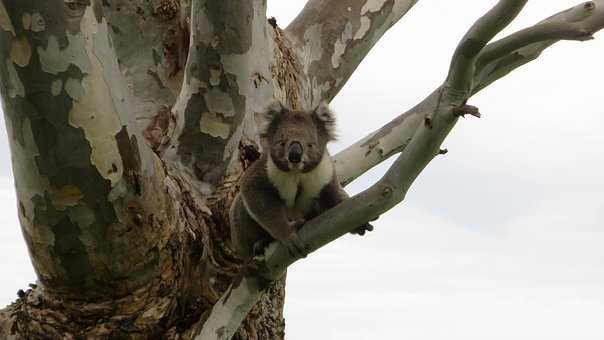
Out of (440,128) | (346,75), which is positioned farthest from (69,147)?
(346,75)

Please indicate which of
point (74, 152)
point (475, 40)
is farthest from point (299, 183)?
point (475, 40)

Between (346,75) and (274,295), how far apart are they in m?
2.47

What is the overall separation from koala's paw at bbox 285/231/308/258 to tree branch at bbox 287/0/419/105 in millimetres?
2590

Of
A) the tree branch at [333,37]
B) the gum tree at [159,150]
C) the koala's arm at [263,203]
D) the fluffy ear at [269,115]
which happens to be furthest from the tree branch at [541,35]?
the tree branch at [333,37]

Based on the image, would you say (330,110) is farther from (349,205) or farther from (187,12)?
(349,205)

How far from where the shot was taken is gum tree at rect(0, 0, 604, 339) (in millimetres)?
4059

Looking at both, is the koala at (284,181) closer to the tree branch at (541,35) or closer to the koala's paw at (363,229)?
the koala's paw at (363,229)

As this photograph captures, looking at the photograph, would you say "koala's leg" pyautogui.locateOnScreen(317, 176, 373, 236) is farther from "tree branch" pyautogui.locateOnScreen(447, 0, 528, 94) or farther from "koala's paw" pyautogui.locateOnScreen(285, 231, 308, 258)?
"tree branch" pyautogui.locateOnScreen(447, 0, 528, 94)

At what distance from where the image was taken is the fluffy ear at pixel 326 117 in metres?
5.79

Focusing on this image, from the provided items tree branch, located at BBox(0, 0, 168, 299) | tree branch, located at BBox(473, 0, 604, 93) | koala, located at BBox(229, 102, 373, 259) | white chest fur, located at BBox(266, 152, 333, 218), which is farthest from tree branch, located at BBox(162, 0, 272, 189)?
tree branch, located at BBox(473, 0, 604, 93)

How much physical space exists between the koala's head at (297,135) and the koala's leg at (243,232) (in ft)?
1.19

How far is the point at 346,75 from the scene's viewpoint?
295 inches

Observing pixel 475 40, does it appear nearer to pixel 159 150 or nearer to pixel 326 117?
pixel 326 117

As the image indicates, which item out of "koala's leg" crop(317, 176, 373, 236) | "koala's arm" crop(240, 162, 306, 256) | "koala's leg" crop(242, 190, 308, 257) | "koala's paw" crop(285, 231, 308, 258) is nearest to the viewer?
"koala's paw" crop(285, 231, 308, 258)
